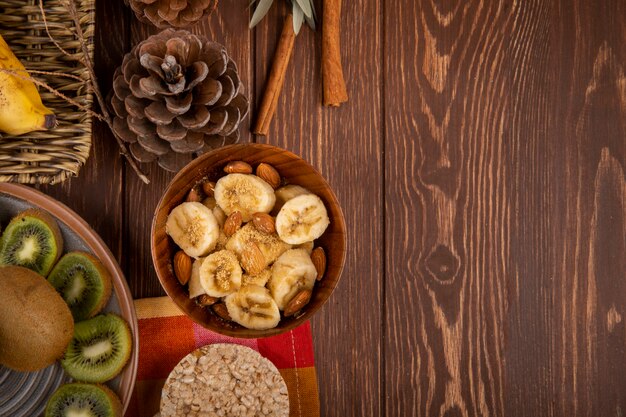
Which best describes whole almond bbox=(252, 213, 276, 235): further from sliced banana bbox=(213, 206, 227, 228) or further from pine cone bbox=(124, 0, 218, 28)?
pine cone bbox=(124, 0, 218, 28)

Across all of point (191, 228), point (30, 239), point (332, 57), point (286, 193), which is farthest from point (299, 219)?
point (30, 239)

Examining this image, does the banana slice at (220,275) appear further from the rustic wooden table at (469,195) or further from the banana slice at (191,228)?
the rustic wooden table at (469,195)

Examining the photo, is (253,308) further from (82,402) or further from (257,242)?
(82,402)

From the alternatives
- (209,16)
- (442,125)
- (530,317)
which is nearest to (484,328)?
(530,317)

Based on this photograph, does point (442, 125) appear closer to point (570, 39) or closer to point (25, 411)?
point (570, 39)

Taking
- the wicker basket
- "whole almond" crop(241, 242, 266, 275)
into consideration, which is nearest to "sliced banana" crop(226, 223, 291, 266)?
"whole almond" crop(241, 242, 266, 275)
